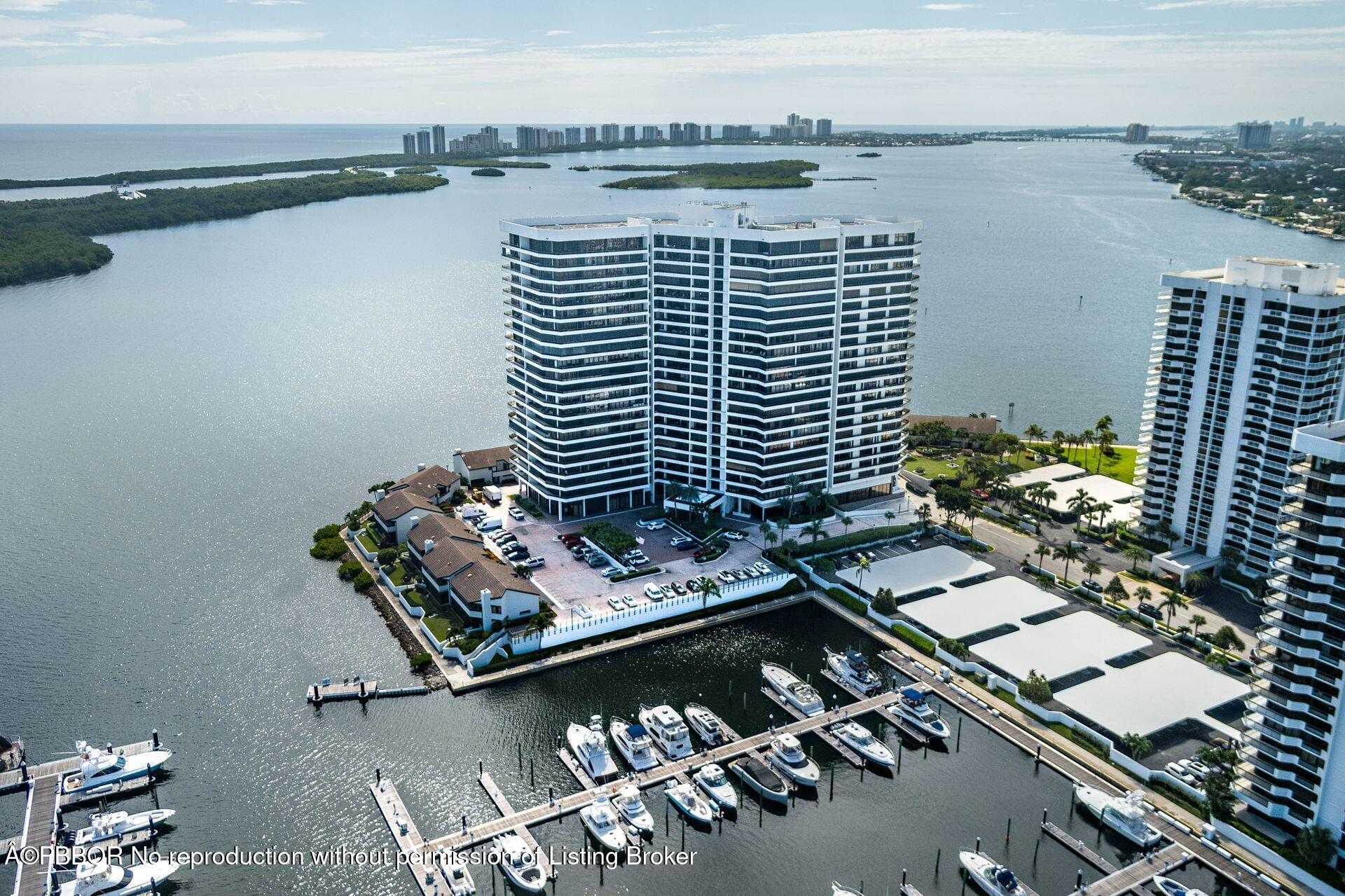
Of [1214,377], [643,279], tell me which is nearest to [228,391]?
[643,279]

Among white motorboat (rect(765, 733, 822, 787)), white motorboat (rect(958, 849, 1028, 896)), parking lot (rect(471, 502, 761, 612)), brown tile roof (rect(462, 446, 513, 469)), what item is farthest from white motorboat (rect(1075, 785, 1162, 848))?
brown tile roof (rect(462, 446, 513, 469))

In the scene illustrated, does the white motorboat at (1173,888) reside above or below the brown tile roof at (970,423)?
below

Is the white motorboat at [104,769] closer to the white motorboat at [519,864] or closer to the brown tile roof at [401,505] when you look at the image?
the white motorboat at [519,864]

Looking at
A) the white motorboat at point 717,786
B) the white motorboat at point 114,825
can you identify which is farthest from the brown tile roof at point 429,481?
the white motorboat at point 717,786

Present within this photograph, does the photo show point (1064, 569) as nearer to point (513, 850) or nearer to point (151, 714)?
point (513, 850)

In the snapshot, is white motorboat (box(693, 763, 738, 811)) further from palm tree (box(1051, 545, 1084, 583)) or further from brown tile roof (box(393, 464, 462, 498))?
brown tile roof (box(393, 464, 462, 498))

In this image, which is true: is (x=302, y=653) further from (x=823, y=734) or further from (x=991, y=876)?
(x=991, y=876)
